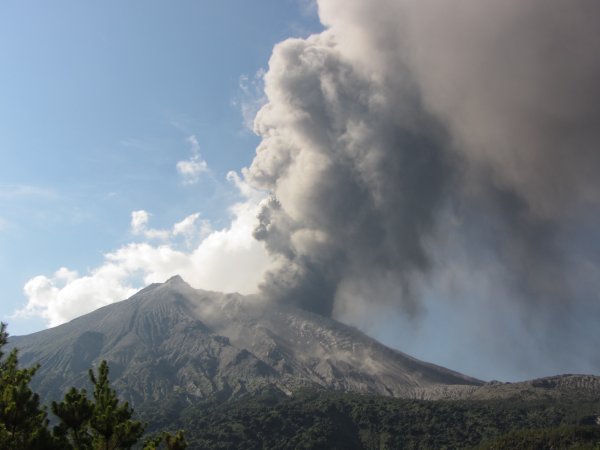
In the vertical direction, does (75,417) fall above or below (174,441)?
above

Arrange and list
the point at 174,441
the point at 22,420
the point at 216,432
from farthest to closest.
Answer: the point at 216,432, the point at 22,420, the point at 174,441

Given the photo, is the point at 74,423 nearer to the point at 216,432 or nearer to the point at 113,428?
the point at 113,428

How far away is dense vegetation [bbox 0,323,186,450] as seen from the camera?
22.8 metres

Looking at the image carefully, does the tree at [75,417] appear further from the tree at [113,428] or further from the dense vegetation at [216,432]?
the tree at [113,428]

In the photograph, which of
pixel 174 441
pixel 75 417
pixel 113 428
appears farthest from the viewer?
pixel 75 417

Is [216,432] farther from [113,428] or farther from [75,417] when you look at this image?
[113,428]

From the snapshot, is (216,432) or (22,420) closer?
(22,420)

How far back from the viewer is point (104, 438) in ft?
75.9

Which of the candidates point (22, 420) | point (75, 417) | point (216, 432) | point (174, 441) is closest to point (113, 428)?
point (75, 417)

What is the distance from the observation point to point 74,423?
24.0 meters

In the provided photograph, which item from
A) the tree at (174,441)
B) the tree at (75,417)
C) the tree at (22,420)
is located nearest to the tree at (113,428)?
the tree at (75,417)

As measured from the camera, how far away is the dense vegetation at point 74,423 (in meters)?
22.8

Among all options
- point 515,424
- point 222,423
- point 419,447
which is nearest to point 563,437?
point 515,424

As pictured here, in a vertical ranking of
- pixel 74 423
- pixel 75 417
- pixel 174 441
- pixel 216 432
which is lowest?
pixel 216 432
